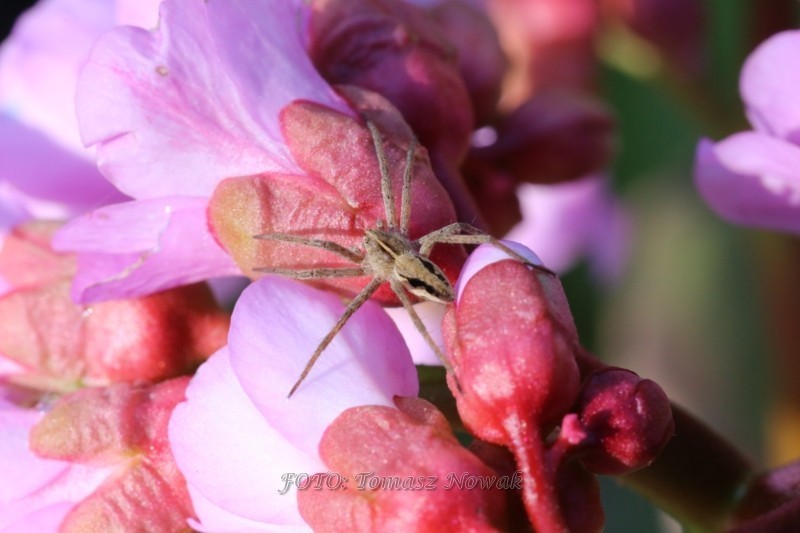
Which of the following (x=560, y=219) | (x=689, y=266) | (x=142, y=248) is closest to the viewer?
(x=142, y=248)

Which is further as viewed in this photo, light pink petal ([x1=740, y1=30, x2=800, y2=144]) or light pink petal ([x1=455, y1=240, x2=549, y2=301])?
light pink petal ([x1=740, y1=30, x2=800, y2=144])

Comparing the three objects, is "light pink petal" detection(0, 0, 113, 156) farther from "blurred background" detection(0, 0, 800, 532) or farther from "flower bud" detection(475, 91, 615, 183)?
"blurred background" detection(0, 0, 800, 532)

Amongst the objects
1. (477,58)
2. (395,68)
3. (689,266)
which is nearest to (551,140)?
(477,58)

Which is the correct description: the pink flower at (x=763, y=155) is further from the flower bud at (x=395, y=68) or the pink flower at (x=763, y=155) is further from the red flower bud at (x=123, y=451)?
the red flower bud at (x=123, y=451)

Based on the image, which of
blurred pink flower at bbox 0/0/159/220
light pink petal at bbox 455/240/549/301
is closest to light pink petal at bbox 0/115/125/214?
blurred pink flower at bbox 0/0/159/220

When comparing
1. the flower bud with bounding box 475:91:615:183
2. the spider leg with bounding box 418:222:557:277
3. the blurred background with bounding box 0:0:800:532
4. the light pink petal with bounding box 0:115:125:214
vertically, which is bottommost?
the blurred background with bounding box 0:0:800:532

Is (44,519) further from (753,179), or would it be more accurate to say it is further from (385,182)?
(753,179)
